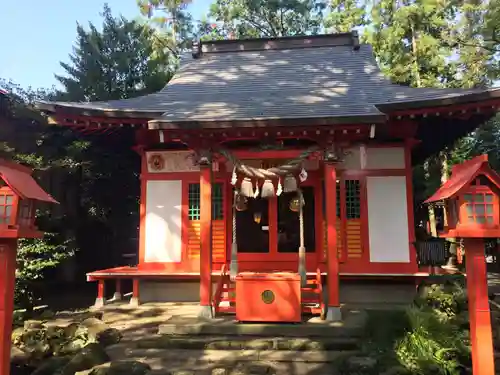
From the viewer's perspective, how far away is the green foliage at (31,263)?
823cm

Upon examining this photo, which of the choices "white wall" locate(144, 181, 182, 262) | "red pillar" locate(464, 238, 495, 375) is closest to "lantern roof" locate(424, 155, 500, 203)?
"red pillar" locate(464, 238, 495, 375)

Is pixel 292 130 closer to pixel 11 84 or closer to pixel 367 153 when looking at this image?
pixel 367 153

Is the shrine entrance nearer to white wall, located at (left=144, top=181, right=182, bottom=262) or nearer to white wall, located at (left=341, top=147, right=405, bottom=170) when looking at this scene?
white wall, located at (left=341, top=147, right=405, bottom=170)

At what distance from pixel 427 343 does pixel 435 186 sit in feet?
40.2

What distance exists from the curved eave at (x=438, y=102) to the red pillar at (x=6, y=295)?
6432 millimetres

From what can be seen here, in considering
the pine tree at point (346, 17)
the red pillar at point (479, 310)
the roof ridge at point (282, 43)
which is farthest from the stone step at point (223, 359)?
the pine tree at point (346, 17)

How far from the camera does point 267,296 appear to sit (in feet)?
22.0

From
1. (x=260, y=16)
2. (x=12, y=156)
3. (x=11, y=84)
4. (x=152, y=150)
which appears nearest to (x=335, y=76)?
(x=152, y=150)

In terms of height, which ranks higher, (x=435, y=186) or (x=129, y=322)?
(x=435, y=186)

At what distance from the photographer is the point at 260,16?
86.4 feet

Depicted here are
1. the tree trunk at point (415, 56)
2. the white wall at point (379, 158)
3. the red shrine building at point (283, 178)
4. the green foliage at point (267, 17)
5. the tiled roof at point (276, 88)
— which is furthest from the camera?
the green foliage at point (267, 17)

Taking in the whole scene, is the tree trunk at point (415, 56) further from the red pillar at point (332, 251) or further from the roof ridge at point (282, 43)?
the red pillar at point (332, 251)

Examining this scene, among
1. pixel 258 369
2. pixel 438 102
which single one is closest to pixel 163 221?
pixel 258 369

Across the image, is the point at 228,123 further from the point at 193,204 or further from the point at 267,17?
the point at 267,17
